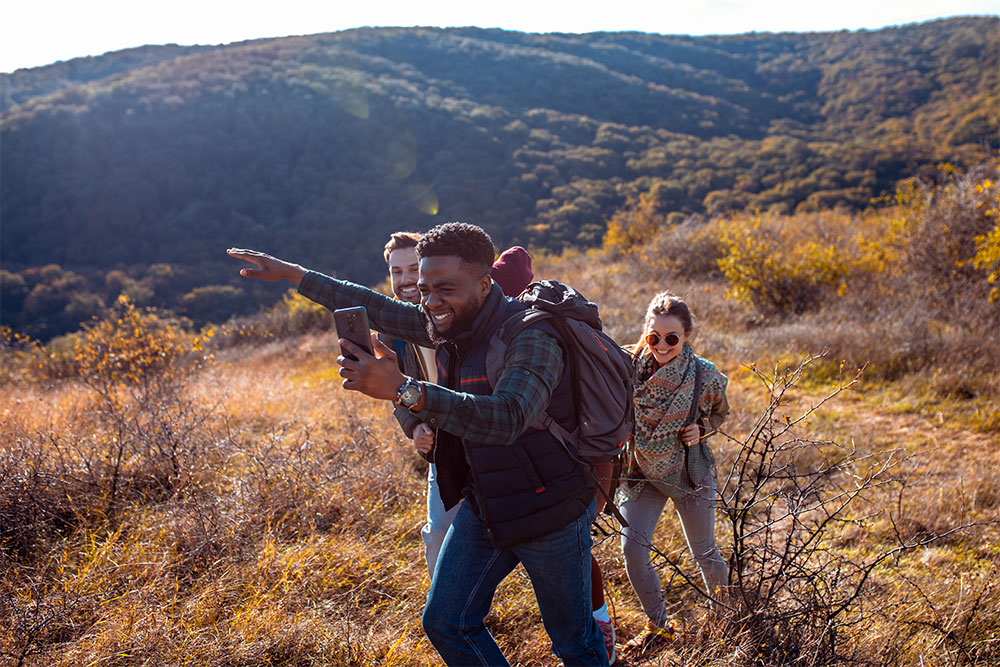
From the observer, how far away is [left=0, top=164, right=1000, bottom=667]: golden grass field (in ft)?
8.19

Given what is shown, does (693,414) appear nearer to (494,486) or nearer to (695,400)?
(695,400)

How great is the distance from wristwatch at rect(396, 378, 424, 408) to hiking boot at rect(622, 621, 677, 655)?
1.87m

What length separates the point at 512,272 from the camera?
278 cm

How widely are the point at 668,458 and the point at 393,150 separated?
44.5 m

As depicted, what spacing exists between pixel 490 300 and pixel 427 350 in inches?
37.0

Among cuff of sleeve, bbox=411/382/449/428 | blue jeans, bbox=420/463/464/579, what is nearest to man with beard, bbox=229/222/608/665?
cuff of sleeve, bbox=411/382/449/428

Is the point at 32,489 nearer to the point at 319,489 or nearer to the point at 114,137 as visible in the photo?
the point at 319,489

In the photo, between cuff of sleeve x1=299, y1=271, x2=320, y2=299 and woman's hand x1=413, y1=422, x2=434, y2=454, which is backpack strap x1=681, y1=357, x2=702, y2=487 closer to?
woman's hand x1=413, y1=422, x2=434, y2=454

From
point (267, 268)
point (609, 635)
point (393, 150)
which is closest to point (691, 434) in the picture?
point (609, 635)

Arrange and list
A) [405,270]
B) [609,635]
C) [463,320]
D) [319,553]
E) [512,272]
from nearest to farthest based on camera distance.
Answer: [463,320]
[609,635]
[512,272]
[405,270]
[319,553]

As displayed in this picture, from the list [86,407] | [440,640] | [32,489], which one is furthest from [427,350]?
[86,407]

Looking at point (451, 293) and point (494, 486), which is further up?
point (451, 293)

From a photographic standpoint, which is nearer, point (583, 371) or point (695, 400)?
point (583, 371)

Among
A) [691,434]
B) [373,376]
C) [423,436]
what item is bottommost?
[691,434]
